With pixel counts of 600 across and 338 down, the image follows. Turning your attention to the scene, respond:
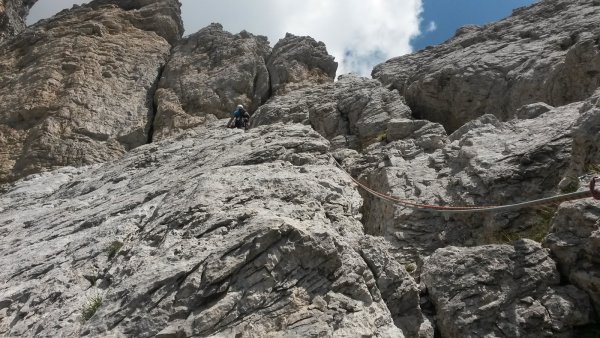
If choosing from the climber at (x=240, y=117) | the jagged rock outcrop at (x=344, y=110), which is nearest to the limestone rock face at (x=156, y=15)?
the jagged rock outcrop at (x=344, y=110)

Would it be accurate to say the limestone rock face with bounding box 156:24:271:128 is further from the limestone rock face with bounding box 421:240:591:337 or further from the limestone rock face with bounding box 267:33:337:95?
the limestone rock face with bounding box 421:240:591:337

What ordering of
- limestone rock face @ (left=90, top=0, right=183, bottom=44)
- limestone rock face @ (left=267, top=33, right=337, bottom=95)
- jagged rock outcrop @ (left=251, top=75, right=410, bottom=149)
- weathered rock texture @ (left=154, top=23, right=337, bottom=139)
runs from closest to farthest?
jagged rock outcrop @ (left=251, top=75, right=410, bottom=149), weathered rock texture @ (left=154, top=23, right=337, bottom=139), limestone rock face @ (left=267, top=33, right=337, bottom=95), limestone rock face @ (left=90, top=0, right=183, bottom=44)

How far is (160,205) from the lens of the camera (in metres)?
12.4

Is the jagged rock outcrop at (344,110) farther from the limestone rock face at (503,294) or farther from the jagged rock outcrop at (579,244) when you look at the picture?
the jagged rock outcrop at (579,244)

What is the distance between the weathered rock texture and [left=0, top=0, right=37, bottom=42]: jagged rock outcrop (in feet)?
46.9

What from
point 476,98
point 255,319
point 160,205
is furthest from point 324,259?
point 476,98

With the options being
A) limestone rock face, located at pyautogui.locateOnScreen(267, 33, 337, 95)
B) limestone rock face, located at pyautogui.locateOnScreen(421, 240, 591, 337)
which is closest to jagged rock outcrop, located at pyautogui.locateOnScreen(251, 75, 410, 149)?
limestone rock face, located at pyautogui.locateOnScreen(267, 33, 337, 95)

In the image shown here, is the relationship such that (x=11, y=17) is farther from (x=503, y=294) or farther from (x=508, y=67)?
(x=503, y=294)

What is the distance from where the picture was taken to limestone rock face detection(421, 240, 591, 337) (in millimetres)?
9305

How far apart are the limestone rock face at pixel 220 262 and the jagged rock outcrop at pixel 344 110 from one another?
881 cm

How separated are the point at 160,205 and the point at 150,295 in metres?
4.25

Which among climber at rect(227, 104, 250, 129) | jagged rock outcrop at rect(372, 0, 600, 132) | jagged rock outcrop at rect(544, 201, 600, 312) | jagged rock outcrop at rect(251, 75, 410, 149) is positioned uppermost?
jagged rock outcrop at rect(372, 0, 600, 132)

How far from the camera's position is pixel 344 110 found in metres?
25.4

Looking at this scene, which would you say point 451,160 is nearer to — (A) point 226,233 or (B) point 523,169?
(B) point 523,169
